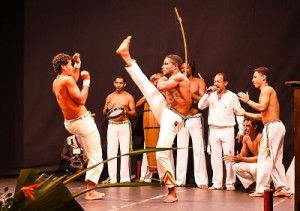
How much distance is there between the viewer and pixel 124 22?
27.6 feet

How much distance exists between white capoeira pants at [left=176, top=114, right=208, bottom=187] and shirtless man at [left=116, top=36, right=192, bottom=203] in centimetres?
161

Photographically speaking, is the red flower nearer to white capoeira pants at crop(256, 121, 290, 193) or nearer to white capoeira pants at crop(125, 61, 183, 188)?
white capoeira pants at crop(125, 61, 183, 188)

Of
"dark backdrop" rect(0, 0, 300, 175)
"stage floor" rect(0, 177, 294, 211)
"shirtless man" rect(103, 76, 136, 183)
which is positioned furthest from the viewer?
"shirtless man" rect(103, 76, 136, 183)

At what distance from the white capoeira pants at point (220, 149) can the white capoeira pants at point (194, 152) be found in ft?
0.53

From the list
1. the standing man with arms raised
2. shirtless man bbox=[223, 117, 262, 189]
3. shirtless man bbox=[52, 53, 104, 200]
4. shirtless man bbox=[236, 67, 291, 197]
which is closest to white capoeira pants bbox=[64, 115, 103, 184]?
shirtless man bbox=[52, 53, 104, 200]

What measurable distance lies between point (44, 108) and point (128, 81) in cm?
142

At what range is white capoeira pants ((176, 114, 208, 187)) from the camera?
23.9 feet

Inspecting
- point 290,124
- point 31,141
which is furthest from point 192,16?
point 31,141

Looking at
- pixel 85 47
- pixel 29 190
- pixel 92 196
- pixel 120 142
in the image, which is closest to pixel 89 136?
pixel 92 196

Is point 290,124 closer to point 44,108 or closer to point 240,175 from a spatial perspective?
point 240,175

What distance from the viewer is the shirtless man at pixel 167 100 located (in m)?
5.48

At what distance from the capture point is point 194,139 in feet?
24.1

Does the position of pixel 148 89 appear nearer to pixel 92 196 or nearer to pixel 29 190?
pixel 92 196

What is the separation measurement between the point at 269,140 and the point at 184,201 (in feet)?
3.80
